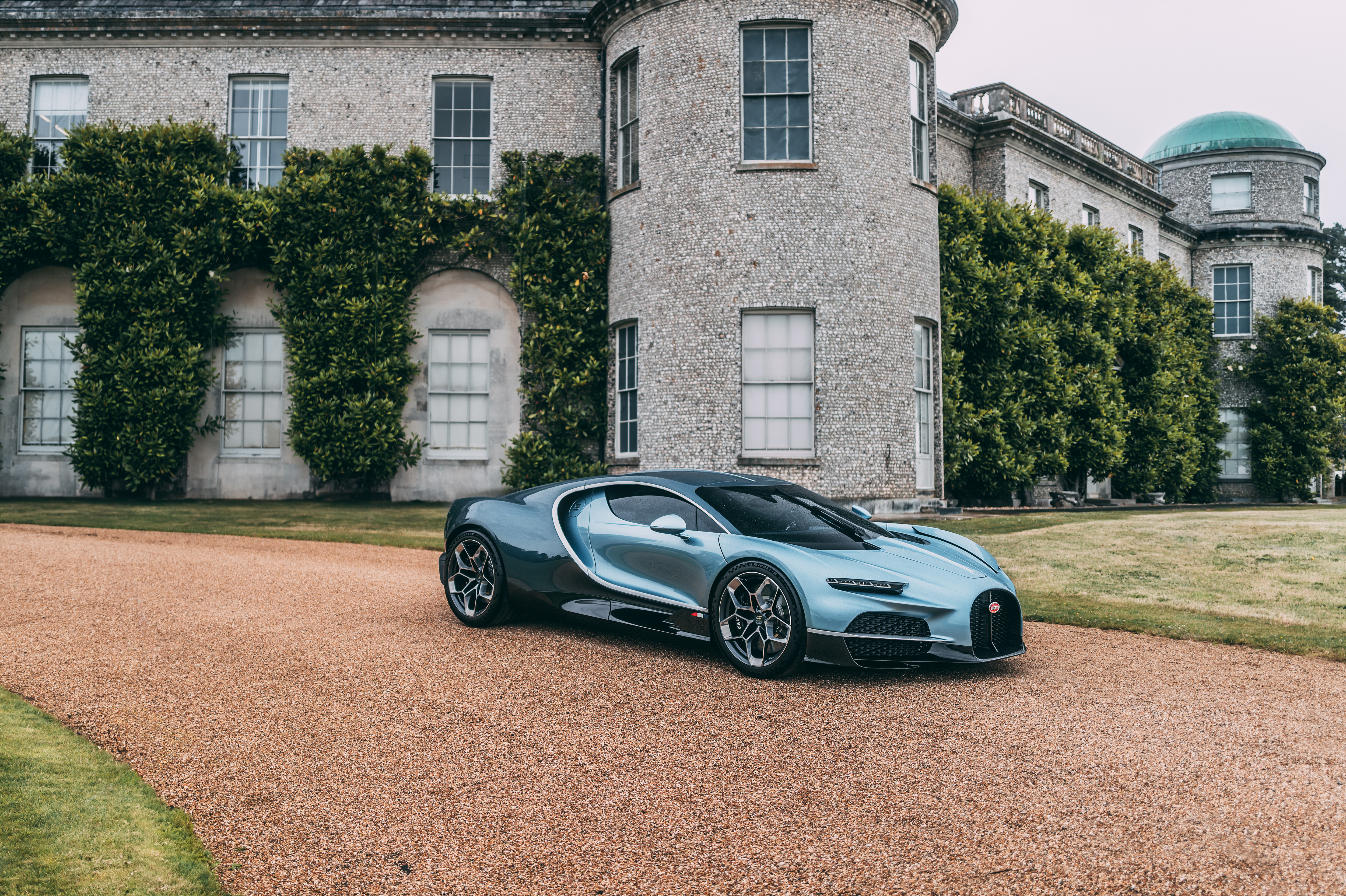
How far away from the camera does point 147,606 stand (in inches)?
304

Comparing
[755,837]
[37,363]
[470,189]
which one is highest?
[470,189]

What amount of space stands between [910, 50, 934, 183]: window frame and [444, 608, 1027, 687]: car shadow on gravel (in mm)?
12613

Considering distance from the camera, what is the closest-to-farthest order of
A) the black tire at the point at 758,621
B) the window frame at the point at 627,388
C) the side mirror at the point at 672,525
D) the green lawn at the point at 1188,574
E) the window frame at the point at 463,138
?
1. the black tire at the point at 758,621
2. the side mirror at the point at 672,525
3. the green lawn at the point at 1188,574
4. the window frame at the point at 627,388
5. the window frame at the point at 463,138

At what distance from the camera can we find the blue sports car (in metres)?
5.68

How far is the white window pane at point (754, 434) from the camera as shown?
52.3ft

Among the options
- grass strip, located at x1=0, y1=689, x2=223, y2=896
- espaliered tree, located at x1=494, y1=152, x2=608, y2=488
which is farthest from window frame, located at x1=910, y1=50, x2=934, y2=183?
grass strip, located at x1=0, y1=689, x2=223, y2=896

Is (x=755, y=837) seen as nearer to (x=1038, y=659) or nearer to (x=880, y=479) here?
(x=1038, y=659)

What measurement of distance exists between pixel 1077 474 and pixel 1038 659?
19.0 m

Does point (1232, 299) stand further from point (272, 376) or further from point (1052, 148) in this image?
point (272, 376)

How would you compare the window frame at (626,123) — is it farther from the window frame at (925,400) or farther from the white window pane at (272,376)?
the white window pane at (272,376)

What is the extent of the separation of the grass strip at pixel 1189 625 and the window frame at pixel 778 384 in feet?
22.8

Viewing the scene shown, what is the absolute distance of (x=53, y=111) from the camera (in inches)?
790

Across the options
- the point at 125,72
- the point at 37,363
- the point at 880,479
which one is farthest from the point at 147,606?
the point at 125,72

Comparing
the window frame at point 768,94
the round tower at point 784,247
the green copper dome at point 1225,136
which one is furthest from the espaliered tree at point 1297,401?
the window frame at point 768,94
